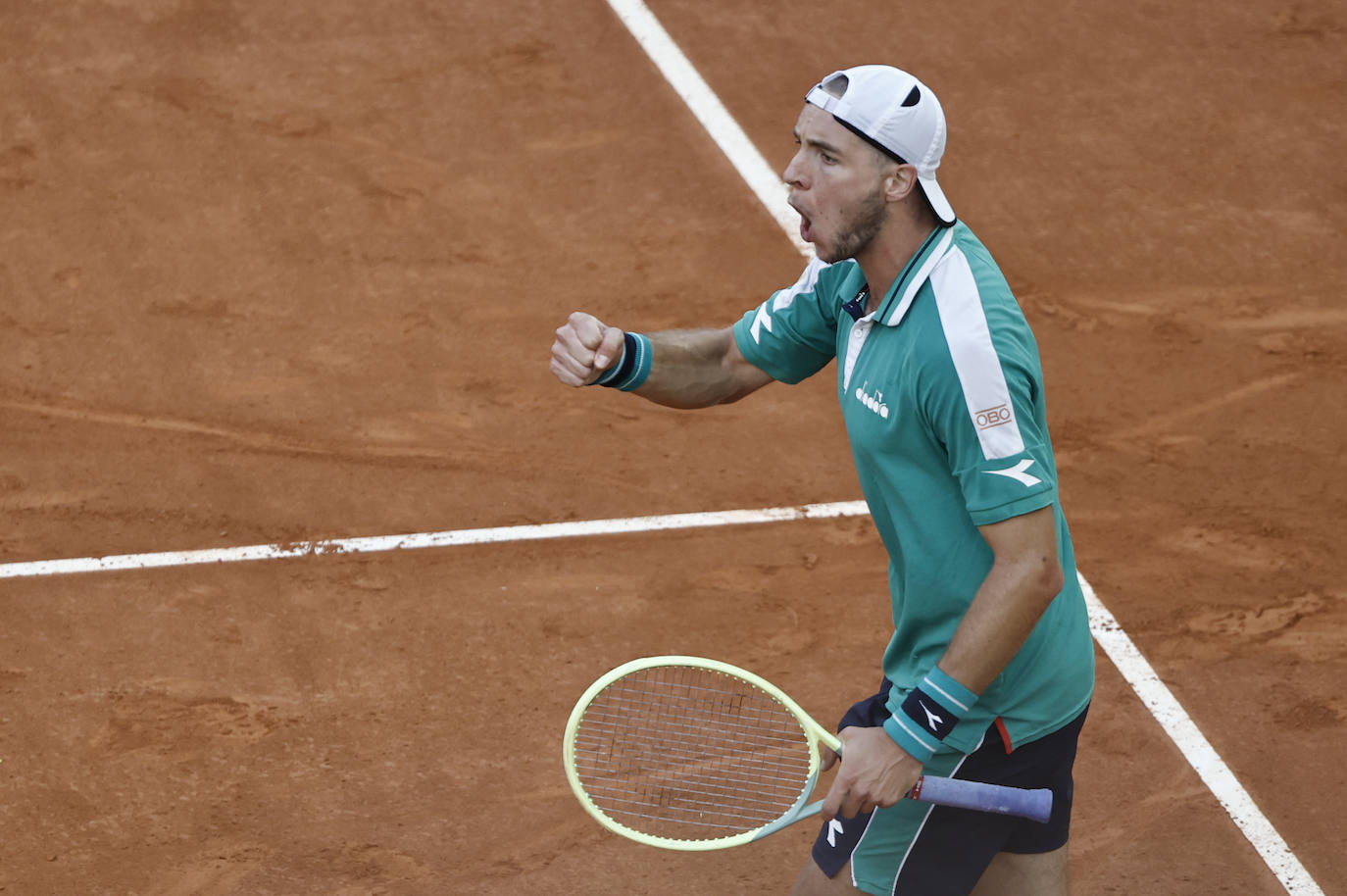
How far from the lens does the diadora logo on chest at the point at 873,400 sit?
11.5 ft

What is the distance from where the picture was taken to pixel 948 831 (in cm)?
375

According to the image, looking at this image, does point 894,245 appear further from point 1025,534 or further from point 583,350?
point 583,350

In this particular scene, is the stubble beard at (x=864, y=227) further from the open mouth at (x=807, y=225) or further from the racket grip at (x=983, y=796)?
the racket grip at (x=983, y=796)

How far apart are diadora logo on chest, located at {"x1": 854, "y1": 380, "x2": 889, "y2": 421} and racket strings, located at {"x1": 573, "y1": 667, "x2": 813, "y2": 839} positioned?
5.69 feet

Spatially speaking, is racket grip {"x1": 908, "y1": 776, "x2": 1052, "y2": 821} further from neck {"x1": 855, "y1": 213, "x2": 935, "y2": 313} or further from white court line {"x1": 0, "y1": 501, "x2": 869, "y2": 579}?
white court line {"x1": 0, "y1": 501, "x2": 869, "y2": 579}

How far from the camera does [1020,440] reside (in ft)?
10.8

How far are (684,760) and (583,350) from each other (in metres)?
1.88

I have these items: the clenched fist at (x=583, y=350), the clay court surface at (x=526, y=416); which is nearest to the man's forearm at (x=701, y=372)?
the clenched fist at (x=583, y=350)

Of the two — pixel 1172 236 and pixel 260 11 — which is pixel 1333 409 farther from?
pixel 260 11

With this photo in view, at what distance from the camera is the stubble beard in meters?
3.49

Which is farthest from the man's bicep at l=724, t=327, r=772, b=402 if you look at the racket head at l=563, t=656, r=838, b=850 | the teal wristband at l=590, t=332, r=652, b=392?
the racket head at l=563, t=656, r=838, b=850

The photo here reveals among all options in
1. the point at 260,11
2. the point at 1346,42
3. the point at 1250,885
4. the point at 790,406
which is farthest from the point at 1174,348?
the point at 260,11

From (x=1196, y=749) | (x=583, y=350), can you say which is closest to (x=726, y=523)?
(x=1196, y=749)

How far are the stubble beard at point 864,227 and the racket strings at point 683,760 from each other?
197 cm
